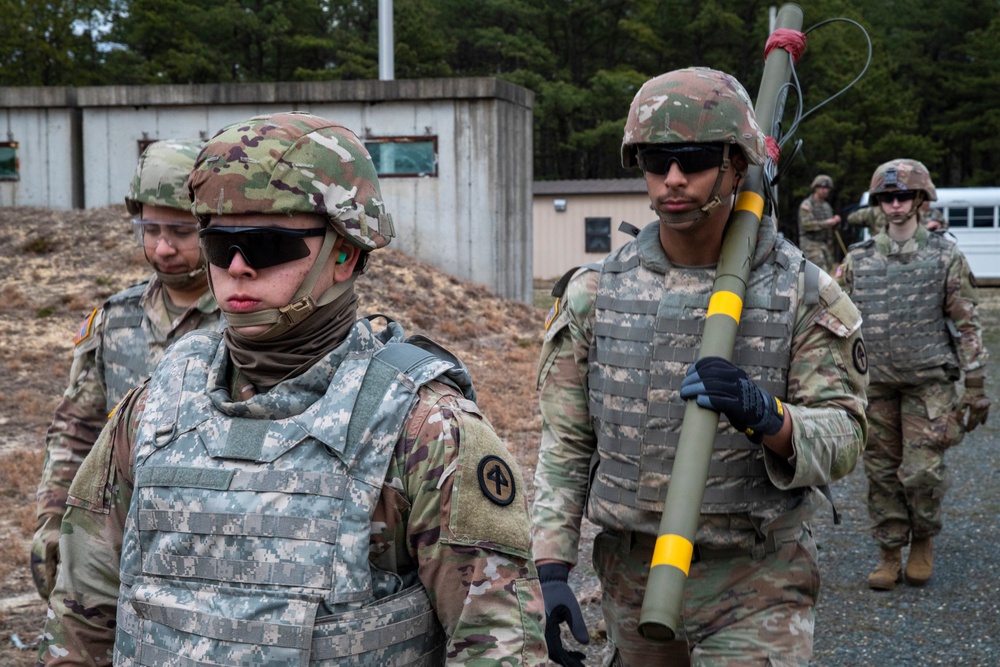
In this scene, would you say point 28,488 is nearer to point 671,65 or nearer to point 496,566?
point 496,566

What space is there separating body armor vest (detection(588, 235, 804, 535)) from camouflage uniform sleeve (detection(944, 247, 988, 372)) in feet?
12.6

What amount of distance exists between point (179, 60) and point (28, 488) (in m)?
31.2

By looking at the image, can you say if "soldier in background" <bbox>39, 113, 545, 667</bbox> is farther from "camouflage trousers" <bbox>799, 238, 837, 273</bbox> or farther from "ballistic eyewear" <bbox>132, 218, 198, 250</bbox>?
"camouflage trousers" <bbox>799, 238, 837, 273</bbox>

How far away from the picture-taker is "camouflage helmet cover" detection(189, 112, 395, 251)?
215 cm

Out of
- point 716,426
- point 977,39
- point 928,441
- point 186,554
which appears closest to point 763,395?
point 716,426

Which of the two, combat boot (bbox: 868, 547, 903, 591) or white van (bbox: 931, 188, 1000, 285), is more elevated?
white van (bbox: 931, 188, 1000, 285)

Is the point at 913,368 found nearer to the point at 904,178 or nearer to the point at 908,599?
the point at 904,178

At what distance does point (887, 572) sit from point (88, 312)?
29.6 ft

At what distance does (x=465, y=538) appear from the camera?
6.54 feet

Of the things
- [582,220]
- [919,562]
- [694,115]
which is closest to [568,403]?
[694,115]

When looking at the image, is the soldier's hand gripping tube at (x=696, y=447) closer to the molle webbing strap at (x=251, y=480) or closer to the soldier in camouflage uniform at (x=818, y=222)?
the molle webbing strap at (x=251, y=480)

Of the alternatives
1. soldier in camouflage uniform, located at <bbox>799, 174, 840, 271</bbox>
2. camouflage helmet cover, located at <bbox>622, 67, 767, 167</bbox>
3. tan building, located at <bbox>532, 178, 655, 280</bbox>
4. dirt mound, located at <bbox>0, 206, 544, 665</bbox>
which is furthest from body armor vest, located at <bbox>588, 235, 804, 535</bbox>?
tan building, located at <bbox>532, 178, 655, 280</bbox>

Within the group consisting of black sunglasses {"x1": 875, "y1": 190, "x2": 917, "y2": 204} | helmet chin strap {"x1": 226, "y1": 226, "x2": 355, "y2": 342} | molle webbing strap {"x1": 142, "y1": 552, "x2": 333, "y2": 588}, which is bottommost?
molle webbing strap {"x1": 142, "y1": 552, "x2": 333, "y2": 588}

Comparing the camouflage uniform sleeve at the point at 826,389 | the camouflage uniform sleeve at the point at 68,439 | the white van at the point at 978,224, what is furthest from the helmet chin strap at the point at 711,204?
the white van at the point at 978,224
